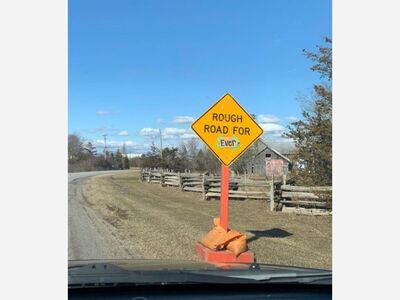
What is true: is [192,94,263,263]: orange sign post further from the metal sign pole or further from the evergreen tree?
the evergreen tree

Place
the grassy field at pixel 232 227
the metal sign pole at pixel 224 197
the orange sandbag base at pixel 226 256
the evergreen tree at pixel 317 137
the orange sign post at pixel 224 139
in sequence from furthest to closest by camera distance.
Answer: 1. the evergreen tree at pixel 317 137
2. the grassy field at pixel 232 227
3. the metal sign pole at pixel 224 197
4. the orange sign post at pixel 224 139
5. the orange sandbag base at pixel 226 256

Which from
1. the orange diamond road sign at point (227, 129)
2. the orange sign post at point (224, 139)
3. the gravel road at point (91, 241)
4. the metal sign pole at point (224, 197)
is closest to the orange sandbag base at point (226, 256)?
the orange sign post at point (224, 139)

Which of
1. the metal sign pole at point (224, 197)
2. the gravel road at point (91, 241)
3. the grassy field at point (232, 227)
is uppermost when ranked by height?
the metal sign pole at point (224, 197)

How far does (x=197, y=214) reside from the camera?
15633 millimetres

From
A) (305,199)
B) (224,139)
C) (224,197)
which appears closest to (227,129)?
(224,139)

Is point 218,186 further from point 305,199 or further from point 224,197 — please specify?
point 224,197

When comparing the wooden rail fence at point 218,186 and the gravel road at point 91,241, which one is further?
the wooden rail fence at point 218,186

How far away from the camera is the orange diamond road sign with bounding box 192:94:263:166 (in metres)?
7.26

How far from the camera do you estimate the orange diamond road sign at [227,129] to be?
23.8 ft

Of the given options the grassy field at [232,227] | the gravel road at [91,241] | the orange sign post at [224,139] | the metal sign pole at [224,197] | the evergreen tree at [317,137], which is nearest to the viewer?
the orange sign post at [224,139]

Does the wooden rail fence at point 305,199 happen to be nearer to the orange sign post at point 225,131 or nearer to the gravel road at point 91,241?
the gravel road at point 91,241
